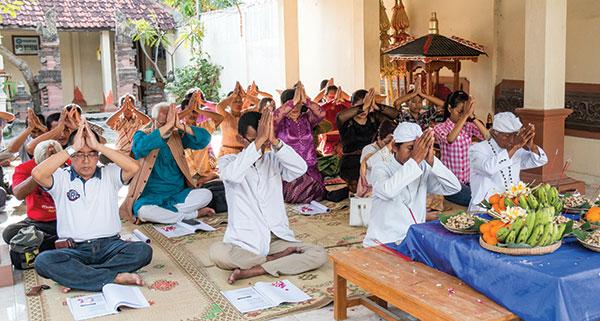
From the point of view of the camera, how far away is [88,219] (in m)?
5.11

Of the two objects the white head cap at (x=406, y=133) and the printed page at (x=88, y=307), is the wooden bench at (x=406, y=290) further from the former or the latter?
the printed page at (x=88, y=307)

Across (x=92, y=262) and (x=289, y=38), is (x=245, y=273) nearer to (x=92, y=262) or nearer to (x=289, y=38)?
(x=92, y=262)

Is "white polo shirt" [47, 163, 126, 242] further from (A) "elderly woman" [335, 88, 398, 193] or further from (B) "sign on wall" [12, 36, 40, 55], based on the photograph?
(B) "sign on wall" [12, 36, 40, 55]

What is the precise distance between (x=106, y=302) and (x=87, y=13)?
56.5 feet

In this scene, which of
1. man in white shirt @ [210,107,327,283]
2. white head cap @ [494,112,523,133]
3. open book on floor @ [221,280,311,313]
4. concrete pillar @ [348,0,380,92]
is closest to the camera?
open book on floor @ [221,280,311,313]

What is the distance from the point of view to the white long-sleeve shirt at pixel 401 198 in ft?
16.3

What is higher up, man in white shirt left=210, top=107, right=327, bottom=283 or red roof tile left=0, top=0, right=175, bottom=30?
red roof tile left=0, top=0, right=175, bottom=30

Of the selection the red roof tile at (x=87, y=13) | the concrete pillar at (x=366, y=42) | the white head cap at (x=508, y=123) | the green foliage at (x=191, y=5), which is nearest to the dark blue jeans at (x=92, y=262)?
the white head cap at (x=508, y=123)

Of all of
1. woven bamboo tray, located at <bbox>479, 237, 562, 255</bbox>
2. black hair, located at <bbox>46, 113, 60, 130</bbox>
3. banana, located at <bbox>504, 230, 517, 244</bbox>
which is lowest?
woven bamboo tray, located at <bbox>479, 237, 562, 255</bbox>

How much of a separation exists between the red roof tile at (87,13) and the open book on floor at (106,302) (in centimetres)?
1591

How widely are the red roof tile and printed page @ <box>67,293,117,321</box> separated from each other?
52.2 ft

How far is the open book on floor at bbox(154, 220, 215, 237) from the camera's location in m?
6.66

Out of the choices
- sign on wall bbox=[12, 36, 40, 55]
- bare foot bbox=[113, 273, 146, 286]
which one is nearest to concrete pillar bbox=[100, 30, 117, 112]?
sign on wall bbox=[12, 36, 40, 55]

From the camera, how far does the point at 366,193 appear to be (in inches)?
278
